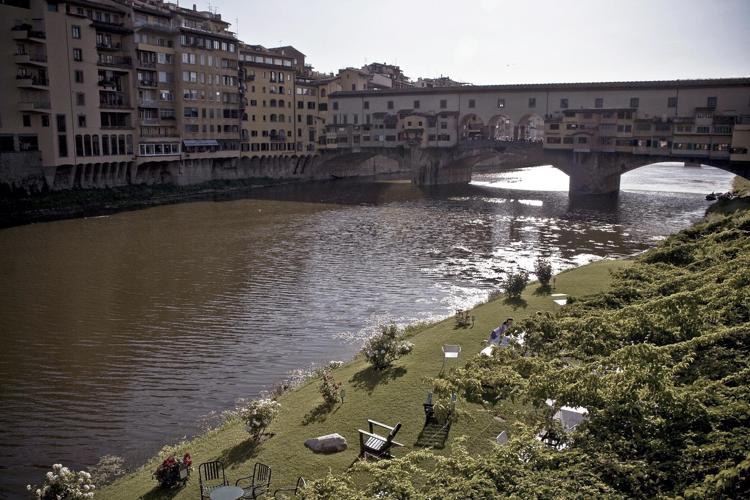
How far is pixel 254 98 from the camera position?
75.2 m

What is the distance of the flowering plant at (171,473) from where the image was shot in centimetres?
1209

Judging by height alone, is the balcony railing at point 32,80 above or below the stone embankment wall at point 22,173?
above

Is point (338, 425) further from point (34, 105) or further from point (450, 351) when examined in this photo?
point (34, 105)

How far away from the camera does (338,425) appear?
13.9m

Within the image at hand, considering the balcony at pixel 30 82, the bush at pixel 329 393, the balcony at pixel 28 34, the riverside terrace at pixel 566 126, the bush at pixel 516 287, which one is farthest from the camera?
the riverside terrace at pixel 566 126

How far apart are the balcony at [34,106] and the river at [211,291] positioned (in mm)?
9856

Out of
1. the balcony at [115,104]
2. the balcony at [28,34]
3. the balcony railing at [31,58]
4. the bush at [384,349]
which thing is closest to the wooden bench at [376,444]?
the bush at [384,349]

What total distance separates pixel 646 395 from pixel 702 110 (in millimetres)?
62458

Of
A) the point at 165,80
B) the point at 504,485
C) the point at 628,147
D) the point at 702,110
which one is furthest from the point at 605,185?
the point at 504,485

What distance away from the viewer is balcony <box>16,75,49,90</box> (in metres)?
49.3

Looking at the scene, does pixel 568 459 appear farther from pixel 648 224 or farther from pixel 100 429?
pixel 648 224

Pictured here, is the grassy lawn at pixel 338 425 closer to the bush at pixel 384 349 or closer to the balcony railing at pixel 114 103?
the bush at pixel 384 349

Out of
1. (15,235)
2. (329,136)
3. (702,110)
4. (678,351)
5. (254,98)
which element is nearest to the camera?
(678,351)

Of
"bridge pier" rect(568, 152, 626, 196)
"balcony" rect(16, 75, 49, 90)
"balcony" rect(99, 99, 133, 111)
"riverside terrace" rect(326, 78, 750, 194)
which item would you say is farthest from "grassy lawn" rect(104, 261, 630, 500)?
"bridge pier" rect(568, 152, 626, 196)
